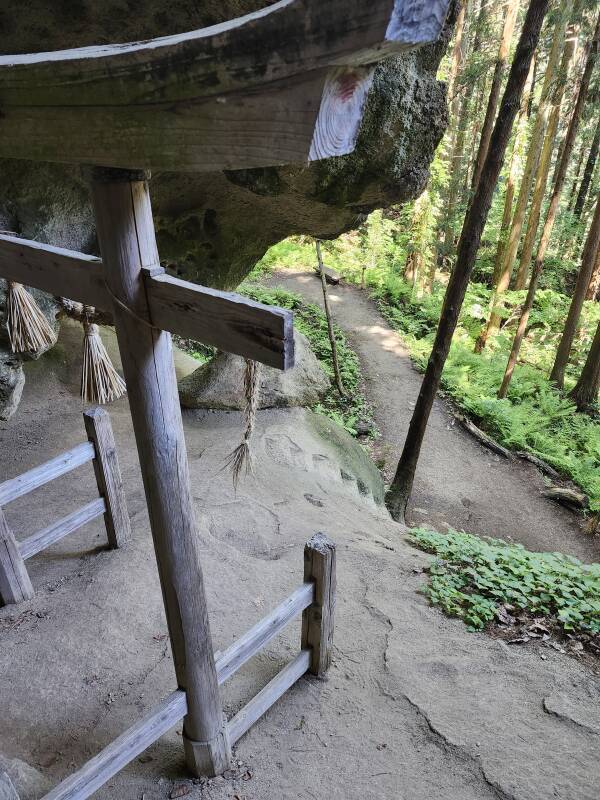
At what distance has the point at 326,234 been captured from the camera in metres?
7.92

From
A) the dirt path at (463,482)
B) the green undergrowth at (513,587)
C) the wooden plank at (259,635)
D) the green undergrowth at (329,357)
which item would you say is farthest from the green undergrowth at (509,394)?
the wooden plank at (259,635)

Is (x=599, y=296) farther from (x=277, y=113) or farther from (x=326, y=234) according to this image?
(x=277, y=113)

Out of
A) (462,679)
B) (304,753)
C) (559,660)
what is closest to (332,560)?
(304,753)

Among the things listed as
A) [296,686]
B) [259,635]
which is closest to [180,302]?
[259,635]

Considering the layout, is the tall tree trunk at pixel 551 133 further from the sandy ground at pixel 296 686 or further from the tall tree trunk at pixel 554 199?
the sandy ground at pixel 296 686

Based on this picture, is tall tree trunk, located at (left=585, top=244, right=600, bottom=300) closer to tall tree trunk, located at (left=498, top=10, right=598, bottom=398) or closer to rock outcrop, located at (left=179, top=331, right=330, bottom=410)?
tall tree trunk, located at (left=498, top=10, right=598, bottom=398)

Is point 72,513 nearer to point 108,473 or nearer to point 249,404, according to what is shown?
point 108,473

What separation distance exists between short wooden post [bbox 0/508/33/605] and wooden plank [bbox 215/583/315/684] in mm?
2352

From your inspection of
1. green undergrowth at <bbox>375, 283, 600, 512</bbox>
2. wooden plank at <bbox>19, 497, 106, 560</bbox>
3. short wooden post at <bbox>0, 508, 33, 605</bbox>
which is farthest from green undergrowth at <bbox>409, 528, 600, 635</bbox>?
green undergrowth at <bbox>375, 283, 600, 512</bbox>

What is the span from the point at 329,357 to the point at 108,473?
10.2m

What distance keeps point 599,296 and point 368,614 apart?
20614mm

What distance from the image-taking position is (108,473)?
211 inches

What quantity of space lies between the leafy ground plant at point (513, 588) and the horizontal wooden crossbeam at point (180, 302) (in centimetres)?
431

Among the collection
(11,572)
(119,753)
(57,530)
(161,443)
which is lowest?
(11,572)
